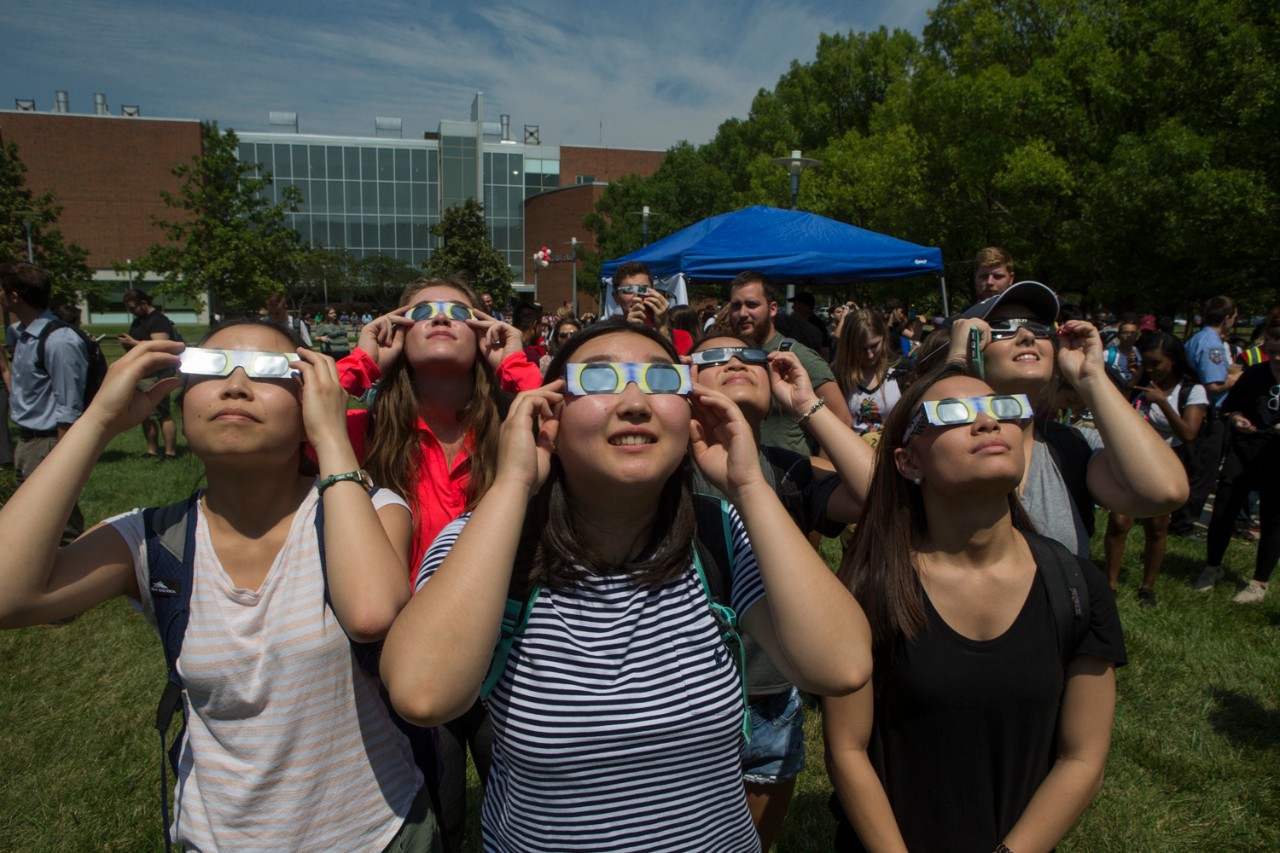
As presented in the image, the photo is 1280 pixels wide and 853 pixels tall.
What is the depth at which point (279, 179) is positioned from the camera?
212 feet

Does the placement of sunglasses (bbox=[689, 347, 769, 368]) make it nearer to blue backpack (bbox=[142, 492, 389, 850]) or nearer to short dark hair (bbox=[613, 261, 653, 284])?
blue backpack (bbox=[142, 492, 389, 850])

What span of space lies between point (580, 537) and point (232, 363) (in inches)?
34.0

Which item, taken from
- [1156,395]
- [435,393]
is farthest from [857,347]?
[435,393]

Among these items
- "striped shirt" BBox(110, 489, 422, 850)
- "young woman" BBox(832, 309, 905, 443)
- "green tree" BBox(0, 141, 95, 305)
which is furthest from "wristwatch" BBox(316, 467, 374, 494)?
"green tree" BBox(0, 141, 95, 305)

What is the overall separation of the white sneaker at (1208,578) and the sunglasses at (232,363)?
6565 mm

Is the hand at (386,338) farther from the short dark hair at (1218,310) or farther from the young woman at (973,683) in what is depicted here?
the short dark hair at (1218,310)

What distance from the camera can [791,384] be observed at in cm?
266

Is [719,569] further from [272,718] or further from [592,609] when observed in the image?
[272,718]

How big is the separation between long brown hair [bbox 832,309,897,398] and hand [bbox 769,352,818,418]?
346cm

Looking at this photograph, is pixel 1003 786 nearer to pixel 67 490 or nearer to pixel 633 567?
pixel 633 567

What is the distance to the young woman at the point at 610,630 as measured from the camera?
1484 millimetres

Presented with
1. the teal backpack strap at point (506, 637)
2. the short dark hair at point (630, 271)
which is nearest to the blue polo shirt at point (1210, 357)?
the short dark hair at point (630, 271)

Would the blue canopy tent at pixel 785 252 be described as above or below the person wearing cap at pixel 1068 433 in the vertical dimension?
above

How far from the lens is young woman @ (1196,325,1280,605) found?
5625 millimetres
